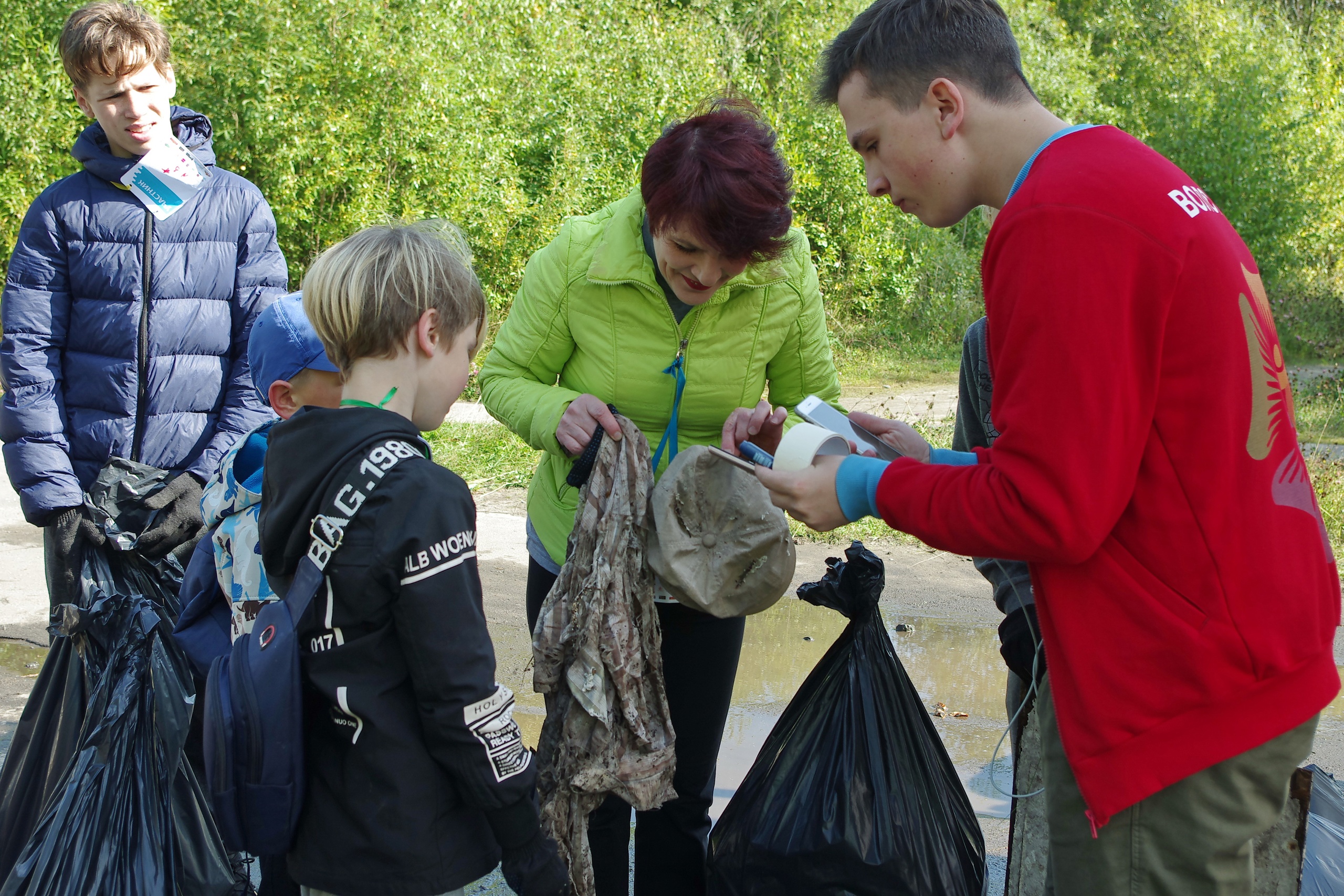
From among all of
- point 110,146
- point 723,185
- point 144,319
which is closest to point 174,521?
point 144,319

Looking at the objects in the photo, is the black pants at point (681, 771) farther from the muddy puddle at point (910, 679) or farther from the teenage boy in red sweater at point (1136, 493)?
the teenage boy in red sweater at point (1136, 493)

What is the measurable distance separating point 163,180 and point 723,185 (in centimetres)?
165

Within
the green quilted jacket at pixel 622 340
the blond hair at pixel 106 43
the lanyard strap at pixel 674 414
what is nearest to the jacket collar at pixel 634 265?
the green quilted jacket at pixel 622 340

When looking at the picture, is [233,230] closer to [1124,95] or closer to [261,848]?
[261,848]

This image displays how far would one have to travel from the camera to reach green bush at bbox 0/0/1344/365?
Result: 341 inches

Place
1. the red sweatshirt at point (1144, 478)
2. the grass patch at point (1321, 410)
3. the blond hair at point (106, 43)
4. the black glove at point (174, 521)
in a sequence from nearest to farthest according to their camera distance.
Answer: the red sweatshirt at point (1144, 478)
the black glove at point (174, 521)
the blond hair at point (106, 43)
the grass patch at point (1321, 410)

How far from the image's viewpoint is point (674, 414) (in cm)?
228

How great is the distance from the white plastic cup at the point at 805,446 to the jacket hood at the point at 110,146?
193cm

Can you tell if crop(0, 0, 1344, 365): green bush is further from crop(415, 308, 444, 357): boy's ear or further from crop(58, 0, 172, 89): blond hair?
crop(58, 0, 172, 89): blond hair

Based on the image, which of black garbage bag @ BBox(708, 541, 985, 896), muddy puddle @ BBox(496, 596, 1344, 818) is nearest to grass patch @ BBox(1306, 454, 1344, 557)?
muddy puddle @ BBox(496, 596, 1344, 818)

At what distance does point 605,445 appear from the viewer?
212 centimetres

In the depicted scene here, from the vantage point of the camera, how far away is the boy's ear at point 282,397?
2109 mm

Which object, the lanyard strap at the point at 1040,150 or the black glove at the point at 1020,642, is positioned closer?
the lanyard strap at the point at 1040,150

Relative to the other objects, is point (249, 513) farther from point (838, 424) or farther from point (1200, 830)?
point (1200, 830)
